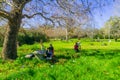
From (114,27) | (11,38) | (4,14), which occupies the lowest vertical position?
(11,38)

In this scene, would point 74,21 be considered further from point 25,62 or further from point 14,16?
point 25,62

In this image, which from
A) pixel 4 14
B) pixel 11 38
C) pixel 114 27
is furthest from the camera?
pixel 114 27

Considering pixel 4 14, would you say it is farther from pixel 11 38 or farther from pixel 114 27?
pixel 114 27

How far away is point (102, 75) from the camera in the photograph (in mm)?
10625

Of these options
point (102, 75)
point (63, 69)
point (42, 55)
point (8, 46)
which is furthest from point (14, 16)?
point (102, 75)

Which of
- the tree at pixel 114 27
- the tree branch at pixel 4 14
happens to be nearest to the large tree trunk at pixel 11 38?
the tree branch at pixel 4 14

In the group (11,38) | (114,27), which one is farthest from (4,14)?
(114,27)

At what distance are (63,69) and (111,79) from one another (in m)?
2.37

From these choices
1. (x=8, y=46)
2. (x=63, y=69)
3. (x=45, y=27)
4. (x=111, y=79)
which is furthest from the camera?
(x=45, y=27)

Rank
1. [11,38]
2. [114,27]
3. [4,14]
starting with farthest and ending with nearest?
1. [114,27]
2. [11,38]
3. [4,14]

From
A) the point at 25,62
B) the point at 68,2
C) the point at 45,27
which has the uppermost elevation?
the point at 68,2

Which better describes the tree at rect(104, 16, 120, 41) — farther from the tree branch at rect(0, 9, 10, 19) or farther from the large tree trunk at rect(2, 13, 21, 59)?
the tree branch at rect(0, 9, 10, 19)

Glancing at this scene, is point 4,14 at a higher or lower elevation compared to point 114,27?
lower

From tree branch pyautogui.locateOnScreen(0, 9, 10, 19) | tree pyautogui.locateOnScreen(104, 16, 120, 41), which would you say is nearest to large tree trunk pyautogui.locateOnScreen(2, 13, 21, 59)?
tree branch pyautogui.locateOnScreen(0, 9, 10, 19)
